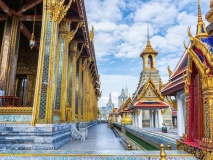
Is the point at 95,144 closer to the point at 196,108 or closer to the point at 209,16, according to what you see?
the point at 196,108

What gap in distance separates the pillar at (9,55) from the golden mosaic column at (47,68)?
260 cm

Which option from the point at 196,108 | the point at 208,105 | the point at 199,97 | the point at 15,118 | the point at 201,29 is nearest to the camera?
the point at 208,105

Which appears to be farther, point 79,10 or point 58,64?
point 79,10

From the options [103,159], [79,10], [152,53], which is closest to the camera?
[103,159]

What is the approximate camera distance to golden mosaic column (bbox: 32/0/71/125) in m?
6.43

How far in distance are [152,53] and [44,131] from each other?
26.0 metres

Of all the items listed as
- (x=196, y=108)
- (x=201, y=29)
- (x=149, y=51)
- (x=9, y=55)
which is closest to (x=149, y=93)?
(x=9, y=55)

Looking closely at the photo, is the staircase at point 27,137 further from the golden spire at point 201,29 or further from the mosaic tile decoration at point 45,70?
the golden spire at point 201,29

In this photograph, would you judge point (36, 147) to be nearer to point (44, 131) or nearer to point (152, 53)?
point (44, 131)

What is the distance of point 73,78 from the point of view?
12.4 metres

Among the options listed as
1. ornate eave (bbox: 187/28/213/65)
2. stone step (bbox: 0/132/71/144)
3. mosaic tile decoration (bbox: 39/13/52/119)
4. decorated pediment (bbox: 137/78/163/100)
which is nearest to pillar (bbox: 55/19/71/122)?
mosaic tile decoration (bbox: 39/13/52/119)

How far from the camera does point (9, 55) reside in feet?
28.8

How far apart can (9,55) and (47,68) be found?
3063mm

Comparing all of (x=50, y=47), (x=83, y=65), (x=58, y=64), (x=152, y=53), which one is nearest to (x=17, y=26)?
(x=58, y=64)
